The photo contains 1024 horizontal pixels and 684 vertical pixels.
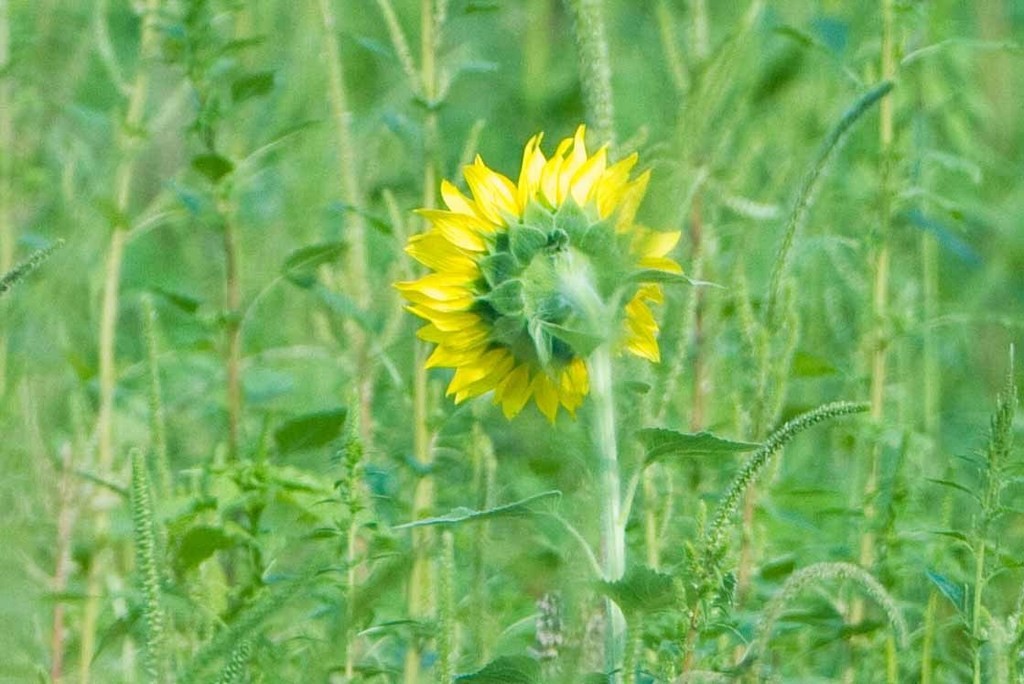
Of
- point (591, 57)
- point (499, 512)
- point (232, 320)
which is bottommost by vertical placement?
point (499, 512)

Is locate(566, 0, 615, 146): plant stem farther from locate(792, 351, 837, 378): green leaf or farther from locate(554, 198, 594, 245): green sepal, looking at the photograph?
locate(792, 351, 837, 378): green leaf

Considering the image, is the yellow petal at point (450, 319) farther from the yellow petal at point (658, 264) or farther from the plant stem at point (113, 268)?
the plant stem at point (113, 268)

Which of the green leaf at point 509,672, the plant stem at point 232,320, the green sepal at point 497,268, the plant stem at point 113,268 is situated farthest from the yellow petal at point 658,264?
the plant stem at point 113,268

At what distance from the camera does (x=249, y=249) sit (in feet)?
9.79

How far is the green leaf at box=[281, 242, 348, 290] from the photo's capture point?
180 cm

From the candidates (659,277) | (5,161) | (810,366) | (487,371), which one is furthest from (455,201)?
(5,161)

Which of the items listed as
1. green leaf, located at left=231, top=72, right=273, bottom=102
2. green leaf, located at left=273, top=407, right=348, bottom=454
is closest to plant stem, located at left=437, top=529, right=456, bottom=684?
green leaf, located at left=273, top=407, right=348, bottom=454

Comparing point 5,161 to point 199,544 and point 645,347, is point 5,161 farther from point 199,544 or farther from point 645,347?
point 645,347

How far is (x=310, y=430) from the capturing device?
173 cm

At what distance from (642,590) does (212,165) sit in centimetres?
87

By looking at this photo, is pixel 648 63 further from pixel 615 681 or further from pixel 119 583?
pixel 615 681

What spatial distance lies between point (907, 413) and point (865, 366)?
0.84 feet

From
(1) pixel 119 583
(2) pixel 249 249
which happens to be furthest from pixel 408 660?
(2) pixel 249 249

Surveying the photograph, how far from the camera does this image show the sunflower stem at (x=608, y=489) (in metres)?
1.22
